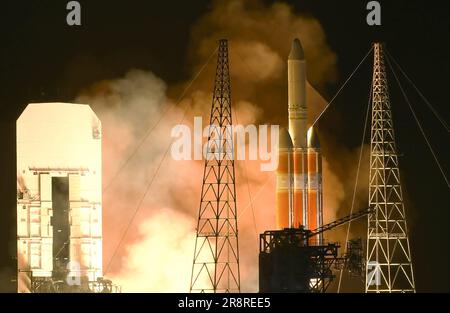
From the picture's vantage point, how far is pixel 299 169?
76.7 meters

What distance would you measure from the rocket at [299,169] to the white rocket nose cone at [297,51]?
2.1 inches

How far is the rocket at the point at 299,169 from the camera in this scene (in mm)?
76625

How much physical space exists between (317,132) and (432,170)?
6.04 metres

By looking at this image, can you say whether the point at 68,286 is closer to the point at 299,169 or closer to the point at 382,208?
the point at 299,169

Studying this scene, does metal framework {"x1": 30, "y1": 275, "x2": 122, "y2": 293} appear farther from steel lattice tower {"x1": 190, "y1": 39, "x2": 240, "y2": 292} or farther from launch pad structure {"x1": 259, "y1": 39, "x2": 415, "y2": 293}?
launch pad structure {"x1": 259, "y1": 39, "x2": 415, "y2": 293}

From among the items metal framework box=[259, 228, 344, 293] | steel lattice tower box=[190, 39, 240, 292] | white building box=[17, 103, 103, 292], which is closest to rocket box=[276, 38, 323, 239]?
steel lattice tower box=[190, 39, 240, 292]

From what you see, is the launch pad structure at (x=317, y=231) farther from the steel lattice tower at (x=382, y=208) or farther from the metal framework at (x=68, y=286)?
the metal framework at (x=68, y=286)

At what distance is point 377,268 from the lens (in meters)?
73.6

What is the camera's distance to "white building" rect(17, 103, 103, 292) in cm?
7606

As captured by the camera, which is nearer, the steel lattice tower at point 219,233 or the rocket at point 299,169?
the steel lattice tower at point 219,233

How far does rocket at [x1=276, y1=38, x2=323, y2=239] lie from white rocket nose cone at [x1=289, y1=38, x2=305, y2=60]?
5cm

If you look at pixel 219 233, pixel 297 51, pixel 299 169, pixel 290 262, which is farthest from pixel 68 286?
pixel 297 51

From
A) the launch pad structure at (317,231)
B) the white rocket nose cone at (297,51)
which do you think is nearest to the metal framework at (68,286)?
the launch pad structure at (317,231)
